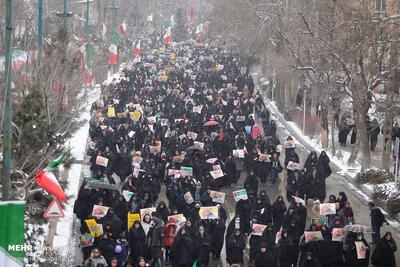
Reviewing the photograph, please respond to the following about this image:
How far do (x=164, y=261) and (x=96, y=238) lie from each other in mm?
1446

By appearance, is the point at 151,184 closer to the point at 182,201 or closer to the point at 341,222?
the point at 182,201

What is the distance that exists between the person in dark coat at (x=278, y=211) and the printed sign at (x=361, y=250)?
103 inches

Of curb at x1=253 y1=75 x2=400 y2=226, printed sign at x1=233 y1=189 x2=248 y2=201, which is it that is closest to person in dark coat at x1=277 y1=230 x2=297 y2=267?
printed sign at x1=233 y1=189 x2=248 y2=201

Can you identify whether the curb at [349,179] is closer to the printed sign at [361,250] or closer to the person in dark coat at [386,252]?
the person in dark coat at [386,252]

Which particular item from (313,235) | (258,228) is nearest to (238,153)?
(258,228)

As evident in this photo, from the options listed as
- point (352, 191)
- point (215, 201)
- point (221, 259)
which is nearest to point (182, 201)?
point (215, 201)

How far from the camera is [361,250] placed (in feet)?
41.1

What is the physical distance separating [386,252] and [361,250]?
2.08ft

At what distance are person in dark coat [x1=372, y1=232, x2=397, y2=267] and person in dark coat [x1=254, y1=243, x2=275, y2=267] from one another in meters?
2.14

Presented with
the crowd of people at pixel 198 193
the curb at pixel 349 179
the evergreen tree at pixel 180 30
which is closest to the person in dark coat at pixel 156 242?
the crowd of people at pixel 198 193

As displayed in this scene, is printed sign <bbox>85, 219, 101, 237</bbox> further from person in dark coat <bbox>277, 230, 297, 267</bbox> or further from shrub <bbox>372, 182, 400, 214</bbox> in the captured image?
shrub <bbox>372, 182, 400, 214</bbox>

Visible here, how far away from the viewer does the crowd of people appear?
12562 millimetres

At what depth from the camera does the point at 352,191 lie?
20688 millimetres

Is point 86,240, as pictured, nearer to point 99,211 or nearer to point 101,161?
point 99,211
